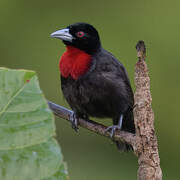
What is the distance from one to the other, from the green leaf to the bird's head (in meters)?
2.79

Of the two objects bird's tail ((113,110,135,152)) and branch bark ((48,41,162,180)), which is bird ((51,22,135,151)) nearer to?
bird's tail ((113,110,135,152))

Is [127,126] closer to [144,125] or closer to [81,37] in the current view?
[81,37]

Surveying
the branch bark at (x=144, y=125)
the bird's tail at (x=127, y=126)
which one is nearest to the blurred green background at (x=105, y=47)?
the bird's tail at (x=127, y=126)

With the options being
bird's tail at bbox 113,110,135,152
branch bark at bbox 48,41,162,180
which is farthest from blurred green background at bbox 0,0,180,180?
branch bark at bbox 48,41,162,180

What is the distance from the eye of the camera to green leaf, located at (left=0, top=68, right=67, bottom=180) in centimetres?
39

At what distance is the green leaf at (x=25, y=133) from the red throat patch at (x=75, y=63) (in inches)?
99.5

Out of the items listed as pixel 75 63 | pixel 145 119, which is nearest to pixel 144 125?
pixel 145 119

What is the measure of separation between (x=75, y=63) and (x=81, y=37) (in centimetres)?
33

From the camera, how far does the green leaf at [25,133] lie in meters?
0.39

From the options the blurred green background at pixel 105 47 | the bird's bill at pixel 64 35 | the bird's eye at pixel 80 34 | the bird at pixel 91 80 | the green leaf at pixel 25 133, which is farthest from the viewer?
the blurred green background at pixel 105 47

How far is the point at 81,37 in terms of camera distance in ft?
10.7

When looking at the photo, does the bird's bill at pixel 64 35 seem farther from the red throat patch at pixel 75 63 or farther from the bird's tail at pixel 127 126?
the bird's tail at pixel 127 126

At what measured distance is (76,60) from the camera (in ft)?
9.89


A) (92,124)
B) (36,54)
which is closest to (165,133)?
(36,54)
